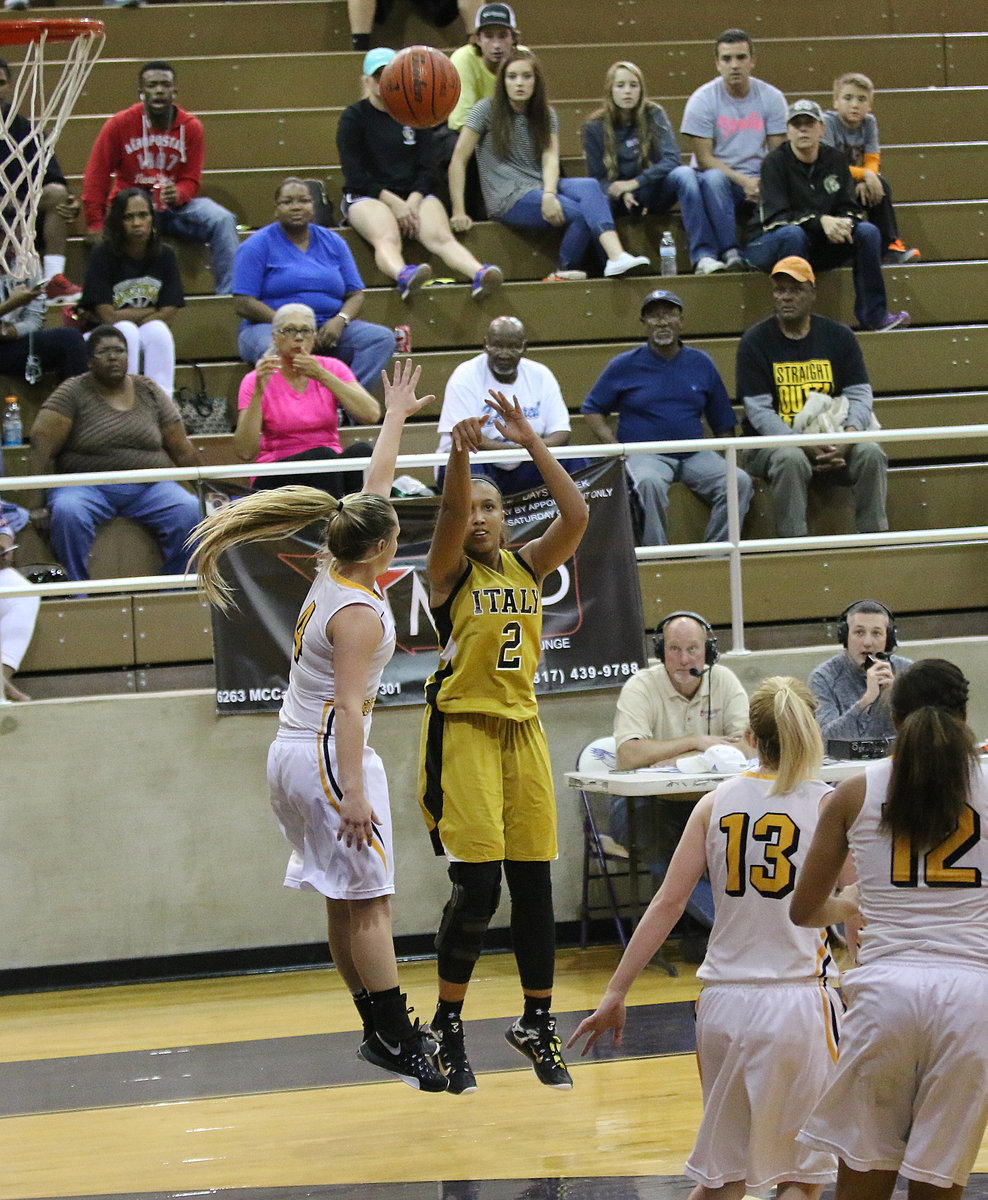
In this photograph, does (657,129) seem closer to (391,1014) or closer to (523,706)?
(523,706)

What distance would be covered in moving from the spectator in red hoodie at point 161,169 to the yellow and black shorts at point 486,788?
5.80 metres

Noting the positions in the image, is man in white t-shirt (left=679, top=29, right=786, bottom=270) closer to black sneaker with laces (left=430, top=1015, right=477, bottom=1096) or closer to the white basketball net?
the white basketball net

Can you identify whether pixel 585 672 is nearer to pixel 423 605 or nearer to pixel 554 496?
pixel 423 605

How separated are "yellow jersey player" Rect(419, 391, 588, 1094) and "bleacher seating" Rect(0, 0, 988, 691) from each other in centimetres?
297

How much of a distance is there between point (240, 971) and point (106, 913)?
2.30 ft

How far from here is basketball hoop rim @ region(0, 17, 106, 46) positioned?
761cm

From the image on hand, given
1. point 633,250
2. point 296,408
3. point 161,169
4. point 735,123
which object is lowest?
point 296,408

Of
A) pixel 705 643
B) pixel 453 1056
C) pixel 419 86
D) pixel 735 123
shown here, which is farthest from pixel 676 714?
pixel 735 123

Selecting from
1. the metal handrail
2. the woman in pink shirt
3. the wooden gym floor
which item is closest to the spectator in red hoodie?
the woman in pink shirt

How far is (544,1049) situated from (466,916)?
1.59ft

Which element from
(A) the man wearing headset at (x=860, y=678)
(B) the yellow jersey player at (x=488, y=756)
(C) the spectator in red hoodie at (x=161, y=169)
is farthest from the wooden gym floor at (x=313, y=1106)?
(C) the spectator in red hoodie at (x=161, y=169)

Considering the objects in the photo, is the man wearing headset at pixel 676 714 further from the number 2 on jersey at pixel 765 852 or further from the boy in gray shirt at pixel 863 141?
the boy in gray shirt at pixel 863 141

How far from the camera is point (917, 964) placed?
306cm

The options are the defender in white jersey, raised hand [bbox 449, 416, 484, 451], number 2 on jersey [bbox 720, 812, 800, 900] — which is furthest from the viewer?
raised hand [bbox 449, 416, 484, 451]
